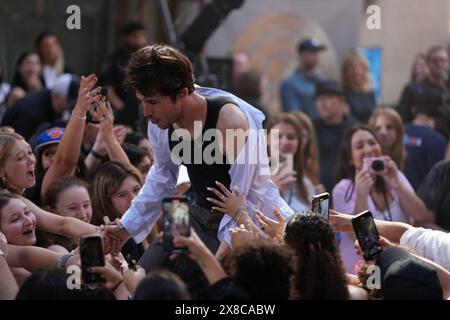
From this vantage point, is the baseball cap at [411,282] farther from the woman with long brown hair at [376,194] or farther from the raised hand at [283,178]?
the raised hand at [283,178]

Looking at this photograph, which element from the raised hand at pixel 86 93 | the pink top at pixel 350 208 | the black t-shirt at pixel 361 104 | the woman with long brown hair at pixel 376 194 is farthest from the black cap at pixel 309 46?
the raised hand at pixel 86 93

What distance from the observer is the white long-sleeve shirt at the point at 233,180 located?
16.2 ft

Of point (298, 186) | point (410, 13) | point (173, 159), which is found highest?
point (410, 13)

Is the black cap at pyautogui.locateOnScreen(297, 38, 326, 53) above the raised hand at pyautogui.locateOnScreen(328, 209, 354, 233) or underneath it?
above

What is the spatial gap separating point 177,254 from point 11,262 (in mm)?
1088

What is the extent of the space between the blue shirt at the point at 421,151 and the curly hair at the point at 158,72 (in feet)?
11.2

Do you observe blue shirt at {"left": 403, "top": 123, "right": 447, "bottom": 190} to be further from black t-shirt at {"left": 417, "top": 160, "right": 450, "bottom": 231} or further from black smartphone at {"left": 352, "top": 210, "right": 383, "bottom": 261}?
black smartphone at {"left": 352, "top": 210, "right": 383, "bottom": 261}

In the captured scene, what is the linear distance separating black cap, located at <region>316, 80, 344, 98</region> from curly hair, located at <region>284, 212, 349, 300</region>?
4842 millimetres

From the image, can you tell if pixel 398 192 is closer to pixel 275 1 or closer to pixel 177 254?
pixel 177 254

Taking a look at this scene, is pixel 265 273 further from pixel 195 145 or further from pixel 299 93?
pixel 299 93

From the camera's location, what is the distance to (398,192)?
22.2 ft

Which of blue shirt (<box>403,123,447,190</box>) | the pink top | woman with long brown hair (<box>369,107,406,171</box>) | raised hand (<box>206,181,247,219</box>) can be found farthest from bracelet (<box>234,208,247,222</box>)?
blue shirt (<box>403,123,447,190</box>)

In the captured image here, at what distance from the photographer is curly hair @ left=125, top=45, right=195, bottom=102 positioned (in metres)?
4.84
